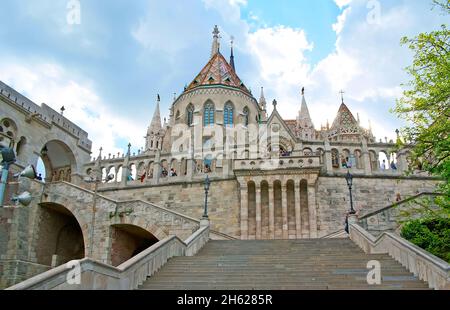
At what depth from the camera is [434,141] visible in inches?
474

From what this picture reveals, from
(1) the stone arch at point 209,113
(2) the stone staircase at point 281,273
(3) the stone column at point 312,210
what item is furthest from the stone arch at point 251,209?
(1) the stone arch at point 209,113

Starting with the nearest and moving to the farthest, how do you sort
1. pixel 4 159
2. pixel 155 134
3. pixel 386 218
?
pixel 4 159 < pixel 386 218 < pixel 155 134

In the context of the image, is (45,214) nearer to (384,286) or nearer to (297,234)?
(297,234)

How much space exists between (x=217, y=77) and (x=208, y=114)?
476 centimetres

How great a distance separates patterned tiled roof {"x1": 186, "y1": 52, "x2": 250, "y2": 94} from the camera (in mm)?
38006

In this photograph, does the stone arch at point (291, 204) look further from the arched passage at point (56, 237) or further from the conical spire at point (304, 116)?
the conical spire at point (304, 116)

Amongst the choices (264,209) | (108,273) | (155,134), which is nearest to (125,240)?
(264,209)

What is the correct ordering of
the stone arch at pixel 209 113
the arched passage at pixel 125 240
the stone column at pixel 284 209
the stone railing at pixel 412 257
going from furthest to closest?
the stone arch at pixel 209 113 < the stone column at pixel 284 209 < the arched passage at pixel 125 240 < the stone railing at pixel 412 257

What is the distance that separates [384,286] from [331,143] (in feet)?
60.6

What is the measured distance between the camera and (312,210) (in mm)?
21625

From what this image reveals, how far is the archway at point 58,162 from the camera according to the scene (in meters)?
28.7

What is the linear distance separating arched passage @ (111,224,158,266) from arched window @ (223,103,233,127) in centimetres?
1719

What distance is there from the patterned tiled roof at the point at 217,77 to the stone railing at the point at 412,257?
26311 mm

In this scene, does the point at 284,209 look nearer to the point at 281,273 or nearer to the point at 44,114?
the point at 281,273
